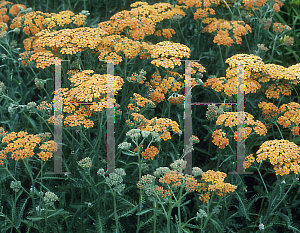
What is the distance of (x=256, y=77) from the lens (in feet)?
13.5

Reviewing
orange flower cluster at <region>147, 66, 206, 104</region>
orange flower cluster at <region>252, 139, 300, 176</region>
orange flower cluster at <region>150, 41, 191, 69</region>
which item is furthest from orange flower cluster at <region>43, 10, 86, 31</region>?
orange flower cluster at <region>252, 139, 300, 176</region>

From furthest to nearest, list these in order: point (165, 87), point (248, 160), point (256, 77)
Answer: point (256, 77), point (165, 87), point (248, 160)

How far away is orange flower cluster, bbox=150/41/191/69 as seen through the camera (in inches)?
152

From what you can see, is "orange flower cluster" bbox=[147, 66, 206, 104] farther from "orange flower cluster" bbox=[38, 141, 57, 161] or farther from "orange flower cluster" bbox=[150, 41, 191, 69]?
"orange flower cluster" bbox=[38, 141, 57, 161]

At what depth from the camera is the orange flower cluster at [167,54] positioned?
12.7 ft

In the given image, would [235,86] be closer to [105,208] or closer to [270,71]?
[270,71]

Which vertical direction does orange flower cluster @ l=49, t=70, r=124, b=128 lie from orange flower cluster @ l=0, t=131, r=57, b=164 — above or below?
above

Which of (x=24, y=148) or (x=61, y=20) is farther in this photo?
(x=61, y=20)

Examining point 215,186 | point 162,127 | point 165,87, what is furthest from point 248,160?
point 165,87

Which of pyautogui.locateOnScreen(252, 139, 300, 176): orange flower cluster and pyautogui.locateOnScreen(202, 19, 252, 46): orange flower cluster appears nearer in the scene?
pyautogui.locateOnScreen(252, 139, 300, 176): orange flower cluster

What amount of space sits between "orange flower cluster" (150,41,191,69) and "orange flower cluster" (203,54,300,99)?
0.47m

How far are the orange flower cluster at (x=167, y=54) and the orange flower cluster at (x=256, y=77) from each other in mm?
472

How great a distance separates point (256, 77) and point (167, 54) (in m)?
1.16

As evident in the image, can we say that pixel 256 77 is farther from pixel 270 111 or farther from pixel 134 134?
pixel 134 134
